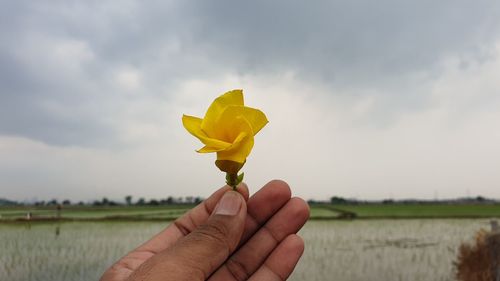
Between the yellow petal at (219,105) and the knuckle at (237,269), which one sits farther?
the knuckle at (237,269)

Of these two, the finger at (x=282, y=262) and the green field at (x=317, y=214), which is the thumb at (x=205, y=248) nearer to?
the finger at (x=282, y=262)

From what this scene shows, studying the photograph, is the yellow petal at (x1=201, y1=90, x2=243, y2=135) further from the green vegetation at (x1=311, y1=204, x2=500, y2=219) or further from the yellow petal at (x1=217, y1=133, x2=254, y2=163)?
the green vegetation at (x1=311, y1=204, x2=500, y2=219)

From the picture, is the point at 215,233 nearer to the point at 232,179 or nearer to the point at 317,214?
the point at 232,179

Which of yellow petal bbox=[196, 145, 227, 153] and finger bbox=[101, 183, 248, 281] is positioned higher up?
yellow petal bbox=[196, 145, 227, 153]

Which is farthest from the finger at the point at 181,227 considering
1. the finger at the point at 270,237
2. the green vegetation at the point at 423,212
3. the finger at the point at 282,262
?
the green vegetation at the point at 423,212

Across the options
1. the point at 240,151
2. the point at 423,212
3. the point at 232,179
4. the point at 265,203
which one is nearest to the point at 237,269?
the point at 265,203

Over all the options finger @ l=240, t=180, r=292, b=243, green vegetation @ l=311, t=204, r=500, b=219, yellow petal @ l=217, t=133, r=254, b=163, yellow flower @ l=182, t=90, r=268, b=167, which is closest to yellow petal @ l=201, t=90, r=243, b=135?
yellow flower @ l=182, t=90, r=268, b=167

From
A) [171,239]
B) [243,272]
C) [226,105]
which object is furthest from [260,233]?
[226,105]
